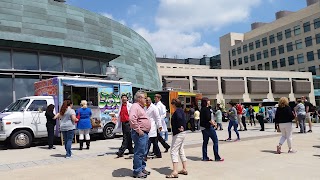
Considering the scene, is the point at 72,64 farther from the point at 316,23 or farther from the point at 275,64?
the point at 275,64

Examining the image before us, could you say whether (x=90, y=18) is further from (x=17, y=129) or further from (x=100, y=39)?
(x=17, y=129)

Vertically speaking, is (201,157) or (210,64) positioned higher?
(210,64)

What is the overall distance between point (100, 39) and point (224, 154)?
14.0 meters

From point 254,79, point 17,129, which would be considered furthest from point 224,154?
point 254,79

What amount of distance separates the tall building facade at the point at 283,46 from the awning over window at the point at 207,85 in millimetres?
26111

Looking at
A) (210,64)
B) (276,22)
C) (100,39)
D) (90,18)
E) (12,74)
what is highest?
(276,22)

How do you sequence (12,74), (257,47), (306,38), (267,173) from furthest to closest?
(257,47) → (306,38) → (12,74) → (267,173)

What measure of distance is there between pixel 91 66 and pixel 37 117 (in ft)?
27.8

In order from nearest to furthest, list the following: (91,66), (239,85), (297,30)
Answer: (91,66) → (239,85) → (297,30)

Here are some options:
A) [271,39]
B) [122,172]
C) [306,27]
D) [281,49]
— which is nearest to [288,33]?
[281,49]

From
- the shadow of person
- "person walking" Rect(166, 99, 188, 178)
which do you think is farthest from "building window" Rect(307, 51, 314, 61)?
the shadow of person

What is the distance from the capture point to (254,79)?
65438 millimetres

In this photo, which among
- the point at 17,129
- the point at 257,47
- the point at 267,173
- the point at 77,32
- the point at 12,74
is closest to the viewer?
the point at 267,173

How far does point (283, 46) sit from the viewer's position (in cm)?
7631
